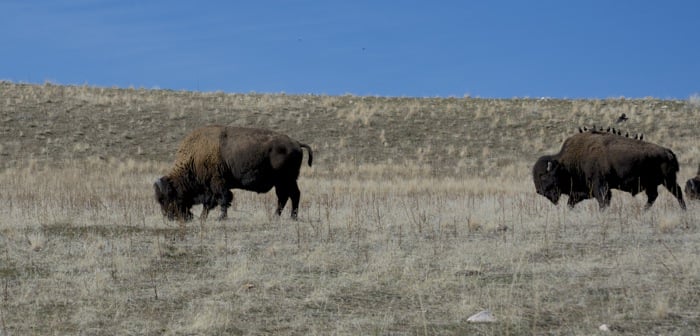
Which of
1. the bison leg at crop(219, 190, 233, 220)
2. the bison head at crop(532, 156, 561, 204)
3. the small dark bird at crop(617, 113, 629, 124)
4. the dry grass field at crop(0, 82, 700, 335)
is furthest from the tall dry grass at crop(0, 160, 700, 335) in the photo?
the small dark bird at crop(617, 113, 629, 124)

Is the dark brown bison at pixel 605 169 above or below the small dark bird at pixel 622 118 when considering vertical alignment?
below

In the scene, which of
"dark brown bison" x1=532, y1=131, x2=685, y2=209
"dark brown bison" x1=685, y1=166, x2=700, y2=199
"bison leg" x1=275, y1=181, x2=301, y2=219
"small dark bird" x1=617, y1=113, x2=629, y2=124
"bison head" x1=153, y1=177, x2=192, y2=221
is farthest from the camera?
"small dark bird" x1=617, y1=113, x2=629, y2=124

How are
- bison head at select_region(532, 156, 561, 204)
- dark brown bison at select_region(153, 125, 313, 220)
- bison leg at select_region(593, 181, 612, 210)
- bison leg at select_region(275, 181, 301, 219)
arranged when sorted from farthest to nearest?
bison head at select_region(532, 156, 561, 204)
bison leg at select_region(593, 181, 612, 210)
bison leg at select_region(275, 181, 301, 219)
dark brown bison at select_region(153, 125, 313, 220)

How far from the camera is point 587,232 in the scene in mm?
12180

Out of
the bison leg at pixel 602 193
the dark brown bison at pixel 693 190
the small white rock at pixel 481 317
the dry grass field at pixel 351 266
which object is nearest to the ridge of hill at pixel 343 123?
the dry grass field at pixel 351 266

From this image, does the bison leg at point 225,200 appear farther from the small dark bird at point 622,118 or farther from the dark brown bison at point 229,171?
the small dark bird at point 622,118

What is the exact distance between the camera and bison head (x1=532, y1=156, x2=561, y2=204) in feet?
55.0

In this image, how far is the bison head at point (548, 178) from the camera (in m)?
16.8

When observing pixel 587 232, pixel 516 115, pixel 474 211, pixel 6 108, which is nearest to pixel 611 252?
pixel 587 232

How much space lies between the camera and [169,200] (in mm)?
15445

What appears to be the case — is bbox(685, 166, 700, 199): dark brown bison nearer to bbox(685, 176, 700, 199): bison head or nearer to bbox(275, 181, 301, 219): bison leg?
bbox(685, 176, 700, 199): bison head

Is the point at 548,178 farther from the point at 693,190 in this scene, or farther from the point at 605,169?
the point at 693,190

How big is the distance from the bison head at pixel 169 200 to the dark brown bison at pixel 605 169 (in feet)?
21.1

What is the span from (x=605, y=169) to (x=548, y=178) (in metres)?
1.20
